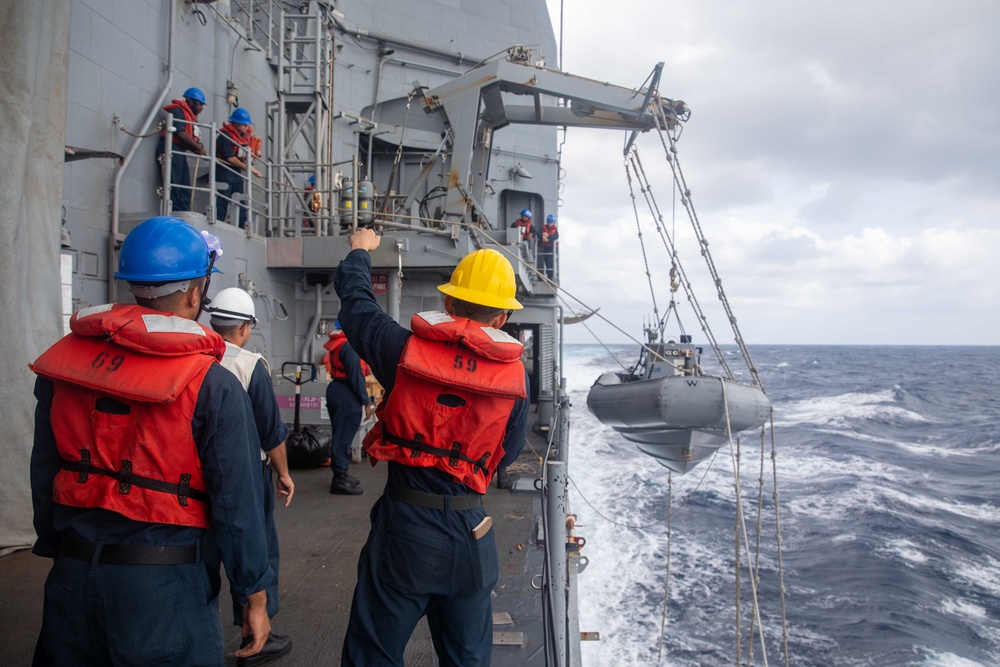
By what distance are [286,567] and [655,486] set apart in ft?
34.8

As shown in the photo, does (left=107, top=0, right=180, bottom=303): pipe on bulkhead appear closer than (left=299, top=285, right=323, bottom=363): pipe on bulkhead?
Yes

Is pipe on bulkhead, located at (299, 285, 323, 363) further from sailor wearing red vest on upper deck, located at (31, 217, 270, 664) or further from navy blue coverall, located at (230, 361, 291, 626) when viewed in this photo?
sailor wearing red vest on upper deck, located at (31, 217, 270, 664)

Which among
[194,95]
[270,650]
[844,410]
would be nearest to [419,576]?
[270,650]

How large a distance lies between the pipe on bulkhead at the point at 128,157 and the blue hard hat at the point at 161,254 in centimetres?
463

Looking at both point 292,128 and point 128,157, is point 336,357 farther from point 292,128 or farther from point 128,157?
point 292,128

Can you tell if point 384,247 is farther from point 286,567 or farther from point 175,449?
point 175,449

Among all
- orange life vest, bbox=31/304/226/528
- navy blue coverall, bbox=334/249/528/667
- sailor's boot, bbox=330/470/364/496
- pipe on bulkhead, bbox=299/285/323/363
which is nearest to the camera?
orange life vest, bbox=31/304/226/528

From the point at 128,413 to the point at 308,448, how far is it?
535cm

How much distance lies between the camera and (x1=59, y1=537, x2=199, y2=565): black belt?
65.9 inches

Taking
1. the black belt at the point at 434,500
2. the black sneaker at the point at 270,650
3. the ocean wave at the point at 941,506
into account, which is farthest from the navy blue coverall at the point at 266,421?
the ocean wave at the point at 941,506

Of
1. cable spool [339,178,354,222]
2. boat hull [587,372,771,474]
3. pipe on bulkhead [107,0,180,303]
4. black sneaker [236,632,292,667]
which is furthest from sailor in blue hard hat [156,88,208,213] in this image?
black sneaker [236,632,292,667]

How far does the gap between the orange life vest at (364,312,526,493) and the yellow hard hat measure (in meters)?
0.13

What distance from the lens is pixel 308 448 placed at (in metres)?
6.84

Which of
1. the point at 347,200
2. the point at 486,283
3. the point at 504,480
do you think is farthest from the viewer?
the point at 347,200
